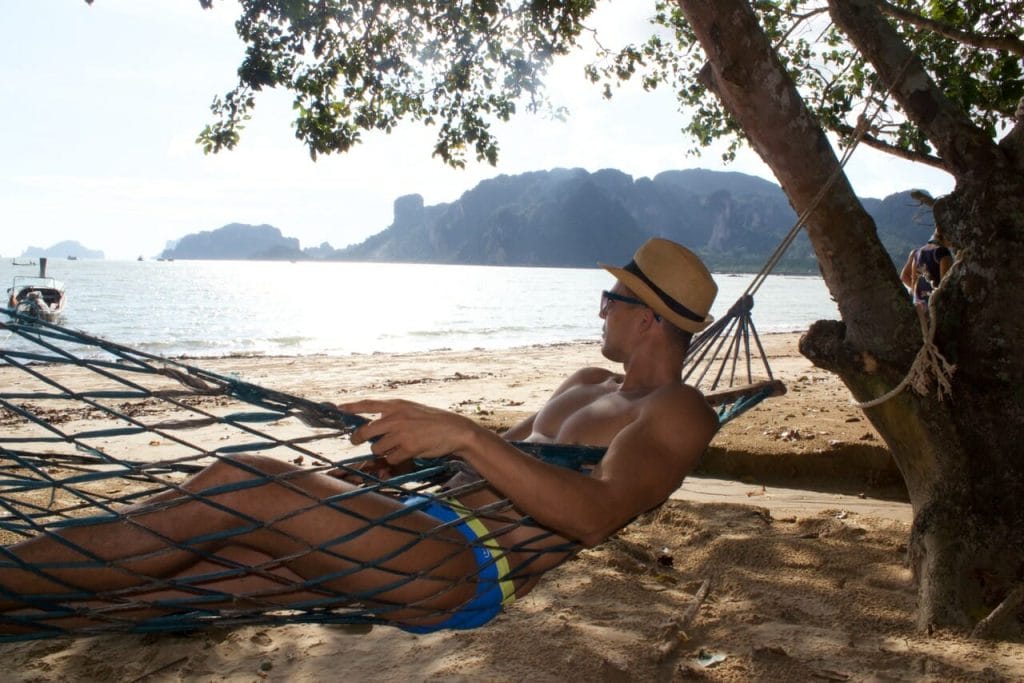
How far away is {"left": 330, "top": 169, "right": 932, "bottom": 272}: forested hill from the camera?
349ft

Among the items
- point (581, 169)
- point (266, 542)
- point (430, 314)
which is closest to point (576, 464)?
point (266, 542)

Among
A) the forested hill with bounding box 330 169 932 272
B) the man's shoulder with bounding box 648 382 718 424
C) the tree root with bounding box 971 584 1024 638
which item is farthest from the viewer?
the forested hill with bounding box 330 169 932 272

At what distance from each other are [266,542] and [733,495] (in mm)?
2582

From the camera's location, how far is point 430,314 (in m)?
33.7

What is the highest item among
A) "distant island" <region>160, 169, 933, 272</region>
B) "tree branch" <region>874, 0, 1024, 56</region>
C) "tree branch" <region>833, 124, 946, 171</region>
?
"distant island" <region>160, 169, 933, 272</region>

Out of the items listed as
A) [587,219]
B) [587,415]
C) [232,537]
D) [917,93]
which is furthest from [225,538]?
[587,219]

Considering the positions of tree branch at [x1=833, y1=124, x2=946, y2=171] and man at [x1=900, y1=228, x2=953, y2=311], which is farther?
man at [x1=900, y1=228, x2=953, y2=311]

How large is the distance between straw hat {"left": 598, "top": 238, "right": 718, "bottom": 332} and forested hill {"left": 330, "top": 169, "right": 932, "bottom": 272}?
92.5 m

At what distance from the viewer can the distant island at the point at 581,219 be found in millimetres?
106562

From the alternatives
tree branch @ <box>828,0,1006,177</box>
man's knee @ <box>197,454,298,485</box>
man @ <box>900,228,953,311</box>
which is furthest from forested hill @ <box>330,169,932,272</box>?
man's knee @ <box>197,454,298,485</box>

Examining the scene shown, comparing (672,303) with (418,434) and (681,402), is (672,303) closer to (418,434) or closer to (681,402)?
(681,402)

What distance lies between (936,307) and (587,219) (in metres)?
108

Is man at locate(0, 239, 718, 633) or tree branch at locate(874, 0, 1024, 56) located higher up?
tree branch at locate(874, 0, 1024, 56)

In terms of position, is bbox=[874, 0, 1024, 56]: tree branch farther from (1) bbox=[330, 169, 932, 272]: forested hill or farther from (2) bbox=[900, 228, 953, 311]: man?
(1) bbox=[330, 169, 932, 272]: forested hill
